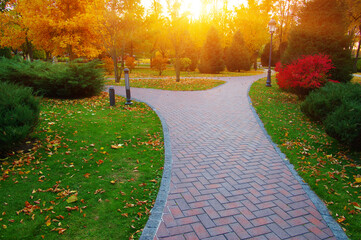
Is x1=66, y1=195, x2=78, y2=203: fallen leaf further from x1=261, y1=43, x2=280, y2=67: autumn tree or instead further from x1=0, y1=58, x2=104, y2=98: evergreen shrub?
x1=261, y1=43, x2=280, y2=67: autumn tree

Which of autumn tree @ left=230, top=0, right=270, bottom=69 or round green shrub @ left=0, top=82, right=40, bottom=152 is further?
autumn tree @ left=230, top=0, right=270, bottom=69

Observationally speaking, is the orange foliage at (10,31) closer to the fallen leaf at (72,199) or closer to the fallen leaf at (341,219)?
the fallen leaf at (72,199)

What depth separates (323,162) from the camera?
16.4 ft

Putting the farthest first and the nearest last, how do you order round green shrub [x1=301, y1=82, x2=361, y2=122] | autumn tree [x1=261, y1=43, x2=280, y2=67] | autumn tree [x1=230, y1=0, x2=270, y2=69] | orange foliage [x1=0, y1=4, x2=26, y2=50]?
autumn tree [x1=261, y1=43, x2=280, y2=67]
autumn tree [x1=230, y1=0, x2=270, y2=69]
orange foliage [x1=0, y1=4, x2=26, y2=50]
round green shrub [x1=301, y1=82, x2=361, y2=122]

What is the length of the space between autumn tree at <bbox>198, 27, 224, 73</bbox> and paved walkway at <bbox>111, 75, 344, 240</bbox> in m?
21.5

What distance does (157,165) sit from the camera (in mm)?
4812

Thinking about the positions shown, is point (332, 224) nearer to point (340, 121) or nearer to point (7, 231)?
point (340, 121)

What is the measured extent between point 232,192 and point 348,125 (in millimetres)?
3131

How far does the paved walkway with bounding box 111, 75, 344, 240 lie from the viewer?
10.0ft

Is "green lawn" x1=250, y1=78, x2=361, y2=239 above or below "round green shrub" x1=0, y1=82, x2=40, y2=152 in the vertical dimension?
below

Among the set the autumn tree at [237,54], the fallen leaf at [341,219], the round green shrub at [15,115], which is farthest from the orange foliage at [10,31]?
the fallen leaf at [341,219]

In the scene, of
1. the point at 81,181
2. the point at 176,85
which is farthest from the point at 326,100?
the point at 176,85

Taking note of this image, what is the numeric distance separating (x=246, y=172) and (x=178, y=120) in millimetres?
4028

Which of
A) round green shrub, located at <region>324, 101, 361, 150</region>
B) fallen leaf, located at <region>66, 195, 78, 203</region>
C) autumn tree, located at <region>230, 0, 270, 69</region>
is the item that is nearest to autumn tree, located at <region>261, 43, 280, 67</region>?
autumn tree, located at <region>230, 0, 270, 69</region>
